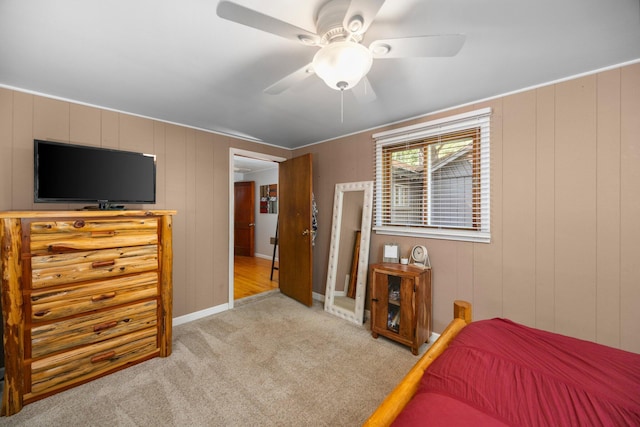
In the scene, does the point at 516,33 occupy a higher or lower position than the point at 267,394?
higher

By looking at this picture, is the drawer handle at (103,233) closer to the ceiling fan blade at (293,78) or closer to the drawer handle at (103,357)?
the drawer handle at (103,357)

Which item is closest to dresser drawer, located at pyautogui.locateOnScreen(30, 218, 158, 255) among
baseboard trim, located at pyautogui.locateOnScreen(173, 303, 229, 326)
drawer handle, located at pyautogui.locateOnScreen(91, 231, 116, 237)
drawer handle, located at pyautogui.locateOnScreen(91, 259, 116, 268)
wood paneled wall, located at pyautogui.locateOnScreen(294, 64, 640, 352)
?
drawer handle, located at pyautogui.locateOnScreen(91, 231, 116, 237)

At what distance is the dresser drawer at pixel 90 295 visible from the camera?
67.7 inches

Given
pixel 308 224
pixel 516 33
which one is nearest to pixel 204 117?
pixel 308 224

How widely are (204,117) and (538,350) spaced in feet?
10.5

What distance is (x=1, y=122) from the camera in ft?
6.48

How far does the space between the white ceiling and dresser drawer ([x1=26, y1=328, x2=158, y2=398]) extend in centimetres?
204

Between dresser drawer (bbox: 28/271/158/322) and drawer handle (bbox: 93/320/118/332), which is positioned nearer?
dresser drawer (bbox: 28/271/158/322)

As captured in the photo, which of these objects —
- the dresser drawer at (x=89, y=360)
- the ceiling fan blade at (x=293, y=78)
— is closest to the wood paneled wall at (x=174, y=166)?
the dresser drawer at (x=89, y=360)

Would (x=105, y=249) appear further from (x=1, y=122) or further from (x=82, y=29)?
(x=82, y=29)

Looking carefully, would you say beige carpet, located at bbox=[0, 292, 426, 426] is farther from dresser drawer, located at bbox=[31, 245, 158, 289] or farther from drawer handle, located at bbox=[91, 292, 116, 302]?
dresser drawer, located at bbox=[31, 245, 158, 289]

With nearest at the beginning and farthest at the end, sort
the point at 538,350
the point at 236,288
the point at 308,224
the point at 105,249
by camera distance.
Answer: the point at 538,350 → the point at 105,249 → the point at 308,224 → the point at 236,288

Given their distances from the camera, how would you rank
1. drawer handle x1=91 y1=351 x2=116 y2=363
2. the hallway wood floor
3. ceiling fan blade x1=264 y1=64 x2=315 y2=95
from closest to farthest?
ceiling fan blade x1=264 y1=64 x2=315 y2=95, drawer handle x1=91 y1=351 x2=116 y2=363, the hallway wood floor

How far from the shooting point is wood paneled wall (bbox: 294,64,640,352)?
1.70 metres
